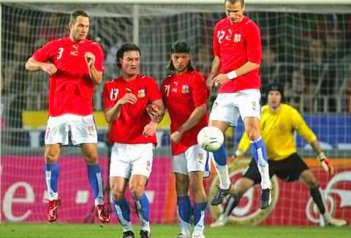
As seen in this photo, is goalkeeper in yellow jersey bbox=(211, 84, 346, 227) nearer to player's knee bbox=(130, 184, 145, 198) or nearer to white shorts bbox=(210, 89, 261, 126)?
white shorts bbox=(210, 89, 261, 126)

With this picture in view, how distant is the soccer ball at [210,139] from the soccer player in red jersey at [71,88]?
1591mm

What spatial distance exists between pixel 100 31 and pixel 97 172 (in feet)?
23.1

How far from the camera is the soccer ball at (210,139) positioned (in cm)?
1352

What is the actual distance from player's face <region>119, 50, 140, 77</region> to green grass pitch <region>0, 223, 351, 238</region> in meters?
2.49

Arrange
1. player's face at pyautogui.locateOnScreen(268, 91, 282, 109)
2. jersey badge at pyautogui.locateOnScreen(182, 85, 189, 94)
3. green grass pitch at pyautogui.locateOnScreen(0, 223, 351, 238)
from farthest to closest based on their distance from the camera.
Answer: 1. player's face at pyautogui.locateOnScreen(268, 91, 282, 109)
2. green grass pitch at pyautogui.locateOnScreen(0, 223, 351, 238)
3. jersey badge at pyautogui.locateOnScreen(182, 85, 189, 94)

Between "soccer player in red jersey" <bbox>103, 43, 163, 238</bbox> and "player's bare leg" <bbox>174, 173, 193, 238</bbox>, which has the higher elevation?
Answer: "soccer player in red jersey" <bbox>103, 43, 163, 238</bbox>

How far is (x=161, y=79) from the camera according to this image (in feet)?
69.6

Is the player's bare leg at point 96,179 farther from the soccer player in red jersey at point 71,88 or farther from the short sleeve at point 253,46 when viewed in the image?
the short sleeve at point 253,46

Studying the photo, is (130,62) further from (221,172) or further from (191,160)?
(221,172)

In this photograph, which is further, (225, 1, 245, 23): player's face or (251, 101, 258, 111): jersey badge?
(251, 101, 258, 111): jersey badge

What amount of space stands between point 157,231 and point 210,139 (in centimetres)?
356

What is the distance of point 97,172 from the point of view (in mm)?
14922

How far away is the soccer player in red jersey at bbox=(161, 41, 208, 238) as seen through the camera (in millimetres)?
14211

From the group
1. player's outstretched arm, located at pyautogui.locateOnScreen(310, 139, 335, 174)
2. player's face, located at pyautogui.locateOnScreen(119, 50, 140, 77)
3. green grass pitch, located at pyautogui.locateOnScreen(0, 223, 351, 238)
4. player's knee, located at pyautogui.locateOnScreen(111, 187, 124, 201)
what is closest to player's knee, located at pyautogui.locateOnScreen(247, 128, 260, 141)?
player's face, located at pyautogui.locateOnScreen(119, 50, 140, 77)
